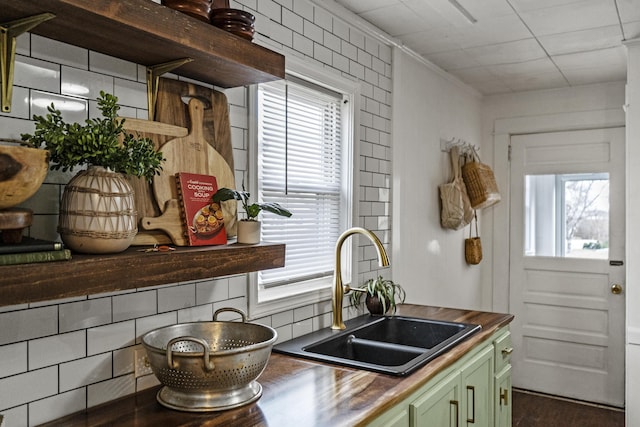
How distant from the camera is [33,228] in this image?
55.2 inches

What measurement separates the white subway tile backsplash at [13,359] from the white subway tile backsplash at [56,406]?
0.10m

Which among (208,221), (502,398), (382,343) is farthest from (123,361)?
(502,398)

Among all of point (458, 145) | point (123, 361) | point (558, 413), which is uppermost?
point (458, 145)

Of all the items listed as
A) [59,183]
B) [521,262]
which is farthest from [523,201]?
[59,183]

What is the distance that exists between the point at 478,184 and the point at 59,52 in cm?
307

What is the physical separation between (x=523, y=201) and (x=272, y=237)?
2.76m

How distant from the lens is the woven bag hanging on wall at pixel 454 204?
12.1 ft

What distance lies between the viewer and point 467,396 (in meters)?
2.27

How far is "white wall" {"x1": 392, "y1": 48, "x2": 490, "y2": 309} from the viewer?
3199mm

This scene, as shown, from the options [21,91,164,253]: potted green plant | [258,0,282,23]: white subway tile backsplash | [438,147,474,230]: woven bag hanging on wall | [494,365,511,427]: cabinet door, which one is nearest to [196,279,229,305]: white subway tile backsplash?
[21,91,164,253]: potted green plant

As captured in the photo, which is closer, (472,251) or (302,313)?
(302,313)

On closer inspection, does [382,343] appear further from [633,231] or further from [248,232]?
[633,231]

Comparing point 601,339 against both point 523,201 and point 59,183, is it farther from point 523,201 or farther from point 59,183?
point 59,183

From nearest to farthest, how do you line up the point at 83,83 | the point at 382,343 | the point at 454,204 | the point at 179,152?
the point at 83,83 < the point at 179,152 < the point at 382,343 < the point at 454,204
